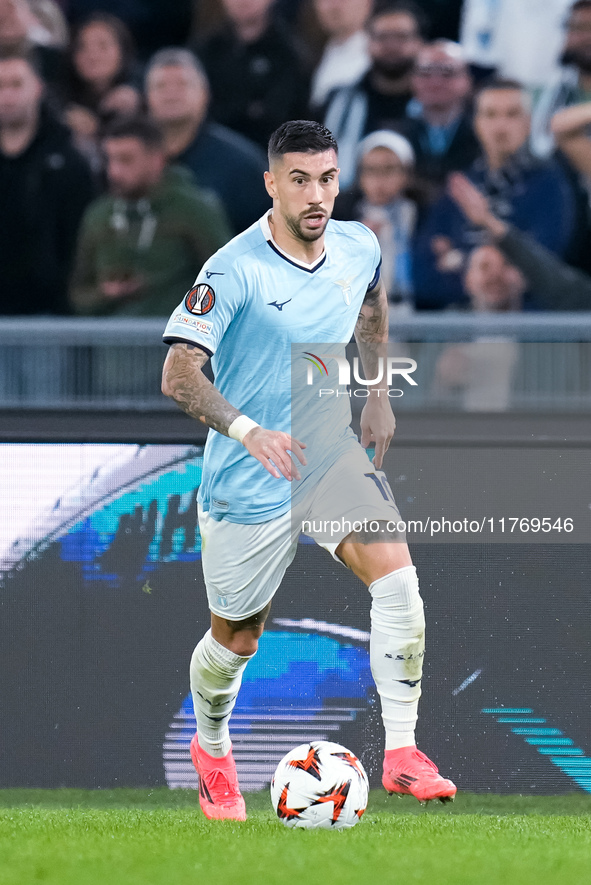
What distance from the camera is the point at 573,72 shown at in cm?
685

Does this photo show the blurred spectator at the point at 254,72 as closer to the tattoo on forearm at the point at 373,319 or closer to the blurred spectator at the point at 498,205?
the blurred spectator at the point at 498,205

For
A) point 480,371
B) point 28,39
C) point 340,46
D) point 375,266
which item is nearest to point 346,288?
point 375,266

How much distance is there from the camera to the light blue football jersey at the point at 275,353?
4.02m

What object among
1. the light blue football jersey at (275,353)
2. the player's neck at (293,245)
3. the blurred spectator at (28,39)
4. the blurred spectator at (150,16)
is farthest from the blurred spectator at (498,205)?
the blurred spectator at (28,39)

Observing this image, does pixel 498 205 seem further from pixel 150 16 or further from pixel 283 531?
pixel 283 531

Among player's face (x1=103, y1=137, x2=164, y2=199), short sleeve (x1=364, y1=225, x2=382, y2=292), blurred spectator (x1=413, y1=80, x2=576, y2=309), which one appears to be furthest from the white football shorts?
player's face (x1=103, y1=137, x2=164, y2=199)

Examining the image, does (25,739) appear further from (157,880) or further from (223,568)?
(157,880)

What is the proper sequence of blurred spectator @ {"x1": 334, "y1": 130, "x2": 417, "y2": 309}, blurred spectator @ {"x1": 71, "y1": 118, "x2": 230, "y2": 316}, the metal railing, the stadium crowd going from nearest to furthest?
the metal railing
blurred spectator @ {"x1": 71, "y1": 118, "x2": 230, "y2": 316}
the stadium crowd
blurred spectator @ {"x1": 334, "y1": 130, "x2": 417, "y2": 309}

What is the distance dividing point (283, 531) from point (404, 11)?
3.99 m

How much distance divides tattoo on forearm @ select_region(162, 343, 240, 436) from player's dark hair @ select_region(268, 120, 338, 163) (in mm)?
766

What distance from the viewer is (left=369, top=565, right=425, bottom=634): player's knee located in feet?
12.6

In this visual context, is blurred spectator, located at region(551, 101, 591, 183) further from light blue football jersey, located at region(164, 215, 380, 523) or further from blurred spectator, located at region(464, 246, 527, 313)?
light blue football jersey, located at region(164, 215, 380, 523)

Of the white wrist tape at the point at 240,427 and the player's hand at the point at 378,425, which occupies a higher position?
the white wrist tape at the point at 240,427

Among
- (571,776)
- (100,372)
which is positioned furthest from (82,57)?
(571,776)
